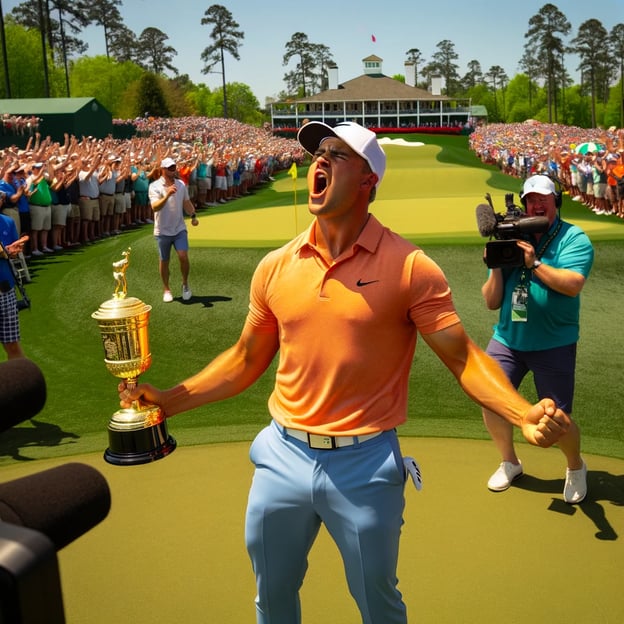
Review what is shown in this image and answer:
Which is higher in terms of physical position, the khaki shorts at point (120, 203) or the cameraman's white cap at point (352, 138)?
the cameraman's white cap at point (352, 138)

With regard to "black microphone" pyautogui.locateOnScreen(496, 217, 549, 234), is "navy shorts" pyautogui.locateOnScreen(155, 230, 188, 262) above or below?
below

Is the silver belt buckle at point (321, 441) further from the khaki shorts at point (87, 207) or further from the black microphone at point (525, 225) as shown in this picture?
the khaki shorts at point (87, 207)

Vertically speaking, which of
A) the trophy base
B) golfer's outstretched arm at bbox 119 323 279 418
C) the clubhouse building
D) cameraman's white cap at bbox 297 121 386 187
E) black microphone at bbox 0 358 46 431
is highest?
the clubhouse building

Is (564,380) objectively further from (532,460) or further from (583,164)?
(583,164)

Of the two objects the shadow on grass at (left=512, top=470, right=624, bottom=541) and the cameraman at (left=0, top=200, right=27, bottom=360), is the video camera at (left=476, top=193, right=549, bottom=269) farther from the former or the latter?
the cameraman at (left=0, top=200, right=27, bottom=360)

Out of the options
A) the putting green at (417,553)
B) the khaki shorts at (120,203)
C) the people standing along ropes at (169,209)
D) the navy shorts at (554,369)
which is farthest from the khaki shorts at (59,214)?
the navy shorts at (554,369)

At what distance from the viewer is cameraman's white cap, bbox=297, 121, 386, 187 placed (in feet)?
9.53

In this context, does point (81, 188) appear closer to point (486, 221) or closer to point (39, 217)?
point (39, 217)

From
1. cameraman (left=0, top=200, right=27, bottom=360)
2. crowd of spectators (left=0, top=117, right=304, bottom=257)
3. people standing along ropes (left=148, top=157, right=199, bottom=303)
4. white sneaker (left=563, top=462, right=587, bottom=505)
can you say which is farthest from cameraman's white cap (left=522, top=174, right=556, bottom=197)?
crowd of spectators (left=0, top=117, right=304, bottom=257)

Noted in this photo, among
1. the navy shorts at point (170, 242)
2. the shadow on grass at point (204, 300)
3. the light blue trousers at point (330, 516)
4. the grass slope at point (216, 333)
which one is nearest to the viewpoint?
the light blue trousers at point (330, 516)

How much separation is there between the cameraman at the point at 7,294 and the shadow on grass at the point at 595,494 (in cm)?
459

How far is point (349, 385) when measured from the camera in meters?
2.96

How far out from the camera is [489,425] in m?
5.31

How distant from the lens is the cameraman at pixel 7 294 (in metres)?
7.25
